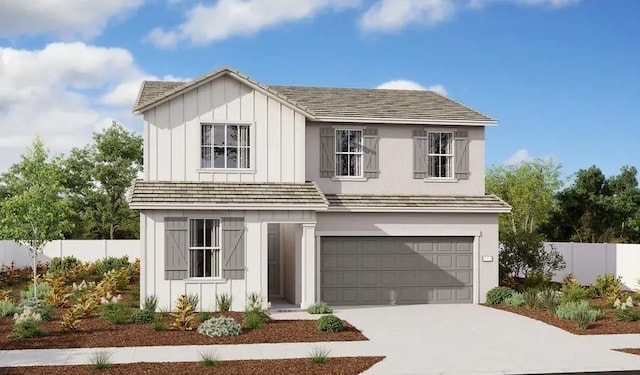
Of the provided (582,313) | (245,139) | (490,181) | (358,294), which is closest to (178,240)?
(245,139)

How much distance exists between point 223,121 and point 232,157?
113 centimetres

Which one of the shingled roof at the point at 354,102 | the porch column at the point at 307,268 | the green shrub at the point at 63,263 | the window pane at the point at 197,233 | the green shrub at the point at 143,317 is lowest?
the green shrub at the point at 63,263

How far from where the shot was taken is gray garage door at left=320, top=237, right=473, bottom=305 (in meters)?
24.0

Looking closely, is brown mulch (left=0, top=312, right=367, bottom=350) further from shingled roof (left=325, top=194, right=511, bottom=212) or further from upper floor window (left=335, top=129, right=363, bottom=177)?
upper floor window (left=335, top=129, right=363, bottom=177)

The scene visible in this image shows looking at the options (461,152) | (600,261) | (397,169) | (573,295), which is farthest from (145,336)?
(600,261)

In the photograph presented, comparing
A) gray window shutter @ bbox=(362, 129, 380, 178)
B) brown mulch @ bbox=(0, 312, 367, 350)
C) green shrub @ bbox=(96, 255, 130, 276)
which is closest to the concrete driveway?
brown mulch @ bbox=(0, 312, 367, 350)

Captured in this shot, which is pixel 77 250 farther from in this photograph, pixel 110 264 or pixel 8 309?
pixel 8 309

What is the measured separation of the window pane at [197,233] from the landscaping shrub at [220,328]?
4594 mm

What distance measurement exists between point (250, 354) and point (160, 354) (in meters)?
1.79

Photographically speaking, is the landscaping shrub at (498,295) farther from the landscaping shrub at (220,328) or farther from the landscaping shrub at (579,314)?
the landscaping shrub at (220,328)

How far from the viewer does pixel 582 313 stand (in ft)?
63.0

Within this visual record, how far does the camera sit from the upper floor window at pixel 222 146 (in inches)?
913

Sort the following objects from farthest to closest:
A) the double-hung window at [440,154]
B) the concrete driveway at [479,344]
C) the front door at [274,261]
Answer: the front door at [274,261]
the double-hung window at [440,154]
the concrete driveway at [479,344]

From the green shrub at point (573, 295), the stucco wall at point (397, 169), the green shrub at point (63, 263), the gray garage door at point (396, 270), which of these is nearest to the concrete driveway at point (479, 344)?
the gray garage door at point (396, 270)
